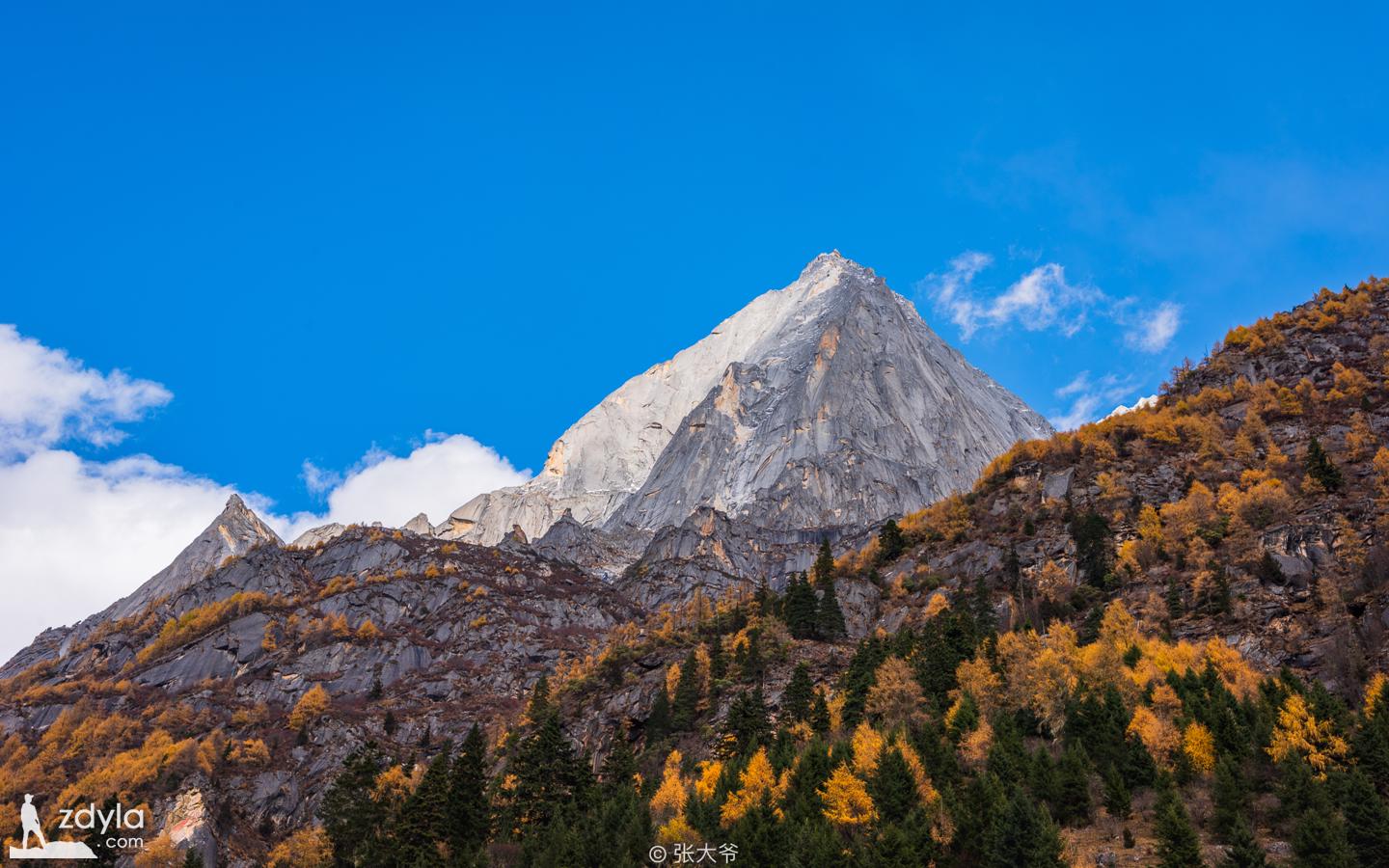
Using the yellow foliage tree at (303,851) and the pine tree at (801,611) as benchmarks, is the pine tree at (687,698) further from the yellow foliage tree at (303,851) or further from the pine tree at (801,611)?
the yellow foliage tree at (303,851)

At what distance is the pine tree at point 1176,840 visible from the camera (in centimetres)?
5391

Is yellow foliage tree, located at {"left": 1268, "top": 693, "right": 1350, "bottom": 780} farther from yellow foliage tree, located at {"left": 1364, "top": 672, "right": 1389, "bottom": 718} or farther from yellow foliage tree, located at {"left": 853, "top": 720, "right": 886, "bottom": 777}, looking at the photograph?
yellow foliage tree, located at {"left": 853, "top": 720, "right": 886, "bottom": 777}

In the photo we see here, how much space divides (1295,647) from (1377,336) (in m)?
78.2

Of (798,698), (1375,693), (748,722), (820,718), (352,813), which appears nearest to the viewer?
(1375,693)

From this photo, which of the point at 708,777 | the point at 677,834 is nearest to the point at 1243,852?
the point at 677,834

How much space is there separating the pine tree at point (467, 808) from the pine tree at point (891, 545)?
2869 inches

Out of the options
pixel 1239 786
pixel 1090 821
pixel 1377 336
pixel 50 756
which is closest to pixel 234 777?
pixel 50 756

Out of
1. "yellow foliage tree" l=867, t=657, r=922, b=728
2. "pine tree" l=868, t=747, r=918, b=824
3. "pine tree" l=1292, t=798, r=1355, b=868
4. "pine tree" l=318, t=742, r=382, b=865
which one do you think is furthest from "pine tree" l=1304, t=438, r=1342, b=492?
"pine tree" l=318, t=742, r=382, b=865

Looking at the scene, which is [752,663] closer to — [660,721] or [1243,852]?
[660,721]

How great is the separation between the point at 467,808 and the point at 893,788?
3145 centimetres

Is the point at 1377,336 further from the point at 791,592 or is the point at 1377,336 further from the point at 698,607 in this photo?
the point at 698,607

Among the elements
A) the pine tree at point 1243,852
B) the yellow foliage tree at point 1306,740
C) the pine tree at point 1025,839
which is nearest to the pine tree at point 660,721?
the pine tree at point 1025,839

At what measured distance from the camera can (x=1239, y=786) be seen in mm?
62688

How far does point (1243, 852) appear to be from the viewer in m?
52.2
